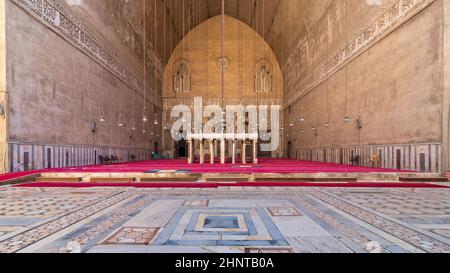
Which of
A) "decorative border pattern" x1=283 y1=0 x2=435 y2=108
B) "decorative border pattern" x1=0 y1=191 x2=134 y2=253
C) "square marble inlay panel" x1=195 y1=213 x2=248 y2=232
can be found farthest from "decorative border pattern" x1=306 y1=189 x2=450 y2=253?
"decorative border pattern" x1=283 y1=0 x2=435 y2=108

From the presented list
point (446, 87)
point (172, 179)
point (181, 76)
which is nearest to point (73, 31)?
point (172, 179)

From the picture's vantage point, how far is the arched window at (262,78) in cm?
2267

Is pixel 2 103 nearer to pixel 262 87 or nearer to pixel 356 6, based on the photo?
pixel 356 6

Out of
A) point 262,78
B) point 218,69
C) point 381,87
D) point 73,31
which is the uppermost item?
point 218,69

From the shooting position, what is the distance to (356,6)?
34.8ft

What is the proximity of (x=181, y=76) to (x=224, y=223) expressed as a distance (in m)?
21.2

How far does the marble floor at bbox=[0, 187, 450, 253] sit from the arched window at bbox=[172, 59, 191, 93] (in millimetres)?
19031

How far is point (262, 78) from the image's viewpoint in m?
22.7

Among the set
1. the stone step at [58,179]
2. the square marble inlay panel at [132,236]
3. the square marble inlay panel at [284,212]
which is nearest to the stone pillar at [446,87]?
the square marble inlay panel at [284,212]

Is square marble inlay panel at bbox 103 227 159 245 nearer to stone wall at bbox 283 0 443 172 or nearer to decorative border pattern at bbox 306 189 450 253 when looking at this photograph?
decorative border pattern at bbox 306 189 450 253

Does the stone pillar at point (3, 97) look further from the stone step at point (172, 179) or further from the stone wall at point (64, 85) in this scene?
the stone step at point (172, 179)

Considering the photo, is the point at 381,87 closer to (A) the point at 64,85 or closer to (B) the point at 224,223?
(B) the point at 224,223

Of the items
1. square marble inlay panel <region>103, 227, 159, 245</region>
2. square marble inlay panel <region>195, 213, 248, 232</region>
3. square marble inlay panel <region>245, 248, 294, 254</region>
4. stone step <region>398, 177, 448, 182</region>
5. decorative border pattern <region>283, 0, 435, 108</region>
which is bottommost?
stone step <region>398, 177, 448, 182</region>

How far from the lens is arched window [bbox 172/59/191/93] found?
74.0 ft
